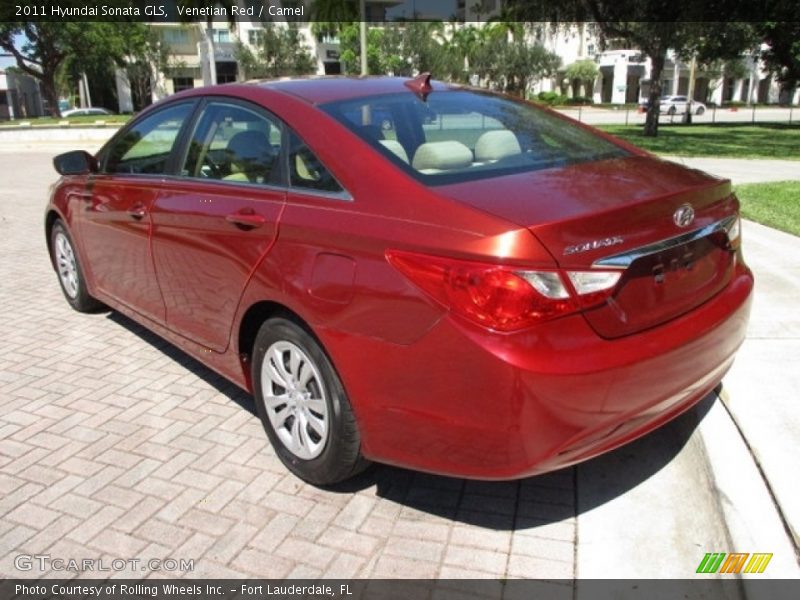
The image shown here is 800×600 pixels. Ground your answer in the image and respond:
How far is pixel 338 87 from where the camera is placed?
354cm

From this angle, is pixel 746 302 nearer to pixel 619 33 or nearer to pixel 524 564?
pixel 524 564

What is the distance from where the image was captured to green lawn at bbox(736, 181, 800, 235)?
7.59 meters

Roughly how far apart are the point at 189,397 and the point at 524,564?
2318 millimetres

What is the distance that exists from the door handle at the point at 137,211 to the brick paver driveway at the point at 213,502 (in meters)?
1.04

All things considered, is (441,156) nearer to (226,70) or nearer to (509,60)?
(509,60)

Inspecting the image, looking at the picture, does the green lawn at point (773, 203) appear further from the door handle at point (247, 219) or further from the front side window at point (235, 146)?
the door handle at point (247, 219)

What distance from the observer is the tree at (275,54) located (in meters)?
65.1

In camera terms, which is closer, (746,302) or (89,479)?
(746,302)

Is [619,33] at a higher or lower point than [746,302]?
higher

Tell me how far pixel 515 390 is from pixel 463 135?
1.48 metres

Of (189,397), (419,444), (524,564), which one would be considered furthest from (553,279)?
(189,397)

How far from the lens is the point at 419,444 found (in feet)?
8.52

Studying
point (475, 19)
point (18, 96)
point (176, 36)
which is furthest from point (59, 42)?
point (475, 19)

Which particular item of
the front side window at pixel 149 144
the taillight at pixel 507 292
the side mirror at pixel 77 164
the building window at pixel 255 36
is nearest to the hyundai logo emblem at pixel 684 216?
the taillight at pixel 507 292
